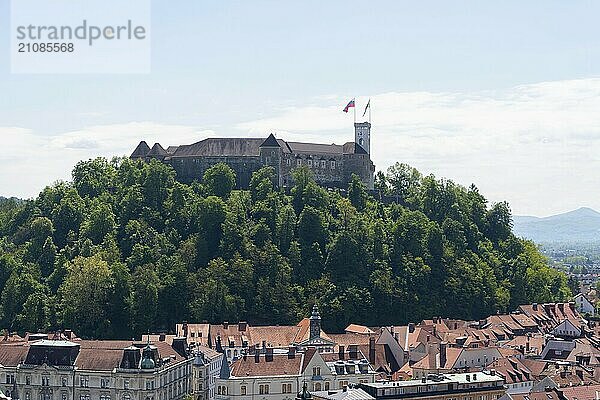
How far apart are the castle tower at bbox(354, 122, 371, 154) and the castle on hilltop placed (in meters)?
0.27

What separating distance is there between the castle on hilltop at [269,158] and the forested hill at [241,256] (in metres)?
2.56

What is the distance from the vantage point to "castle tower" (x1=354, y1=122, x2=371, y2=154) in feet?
402

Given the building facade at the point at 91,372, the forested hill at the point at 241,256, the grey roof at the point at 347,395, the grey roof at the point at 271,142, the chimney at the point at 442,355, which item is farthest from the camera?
the grey roof at the point at 271,142

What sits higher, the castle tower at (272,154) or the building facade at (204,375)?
the castle tower at (272,154)

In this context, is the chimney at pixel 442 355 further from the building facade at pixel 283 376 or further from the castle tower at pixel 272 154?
the castle tower at pixel 272 154

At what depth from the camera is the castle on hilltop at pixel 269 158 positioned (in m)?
115

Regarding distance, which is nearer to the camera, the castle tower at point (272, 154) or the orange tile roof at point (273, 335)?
the orange tile roof at point (273, 335)

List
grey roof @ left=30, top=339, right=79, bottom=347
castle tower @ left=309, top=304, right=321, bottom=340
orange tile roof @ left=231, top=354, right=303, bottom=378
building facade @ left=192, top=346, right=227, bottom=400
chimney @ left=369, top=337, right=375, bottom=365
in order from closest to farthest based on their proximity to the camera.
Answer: orange tile roof @ left=231, top=354, right=303, bottom=378, grey roof @ left=30, top=339, right=79, bottom=347, building facade @ left=192, top=346, right=227, bottom=400, chimney @ left=369, top=337, right=375, bottom=365, castle tower @ left=309, top=304, right=321, bottom=340

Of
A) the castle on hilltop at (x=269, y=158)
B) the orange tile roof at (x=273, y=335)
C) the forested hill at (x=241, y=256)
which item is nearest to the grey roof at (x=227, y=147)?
the castle on hilltop at (x=269, y=158)

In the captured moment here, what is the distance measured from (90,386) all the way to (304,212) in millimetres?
44543

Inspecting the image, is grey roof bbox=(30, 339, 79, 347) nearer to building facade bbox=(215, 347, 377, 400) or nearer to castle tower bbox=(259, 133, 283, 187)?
building facade bbox=(215, 347, 377, 400)

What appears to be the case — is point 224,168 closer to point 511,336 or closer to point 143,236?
point 143,236

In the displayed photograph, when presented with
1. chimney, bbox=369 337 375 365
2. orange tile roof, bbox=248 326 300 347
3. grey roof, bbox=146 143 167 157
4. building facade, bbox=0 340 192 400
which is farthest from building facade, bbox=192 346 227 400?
grey roof, bbox=146 143 167 157

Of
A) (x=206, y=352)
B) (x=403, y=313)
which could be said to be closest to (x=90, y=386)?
(x=206, y=352)
